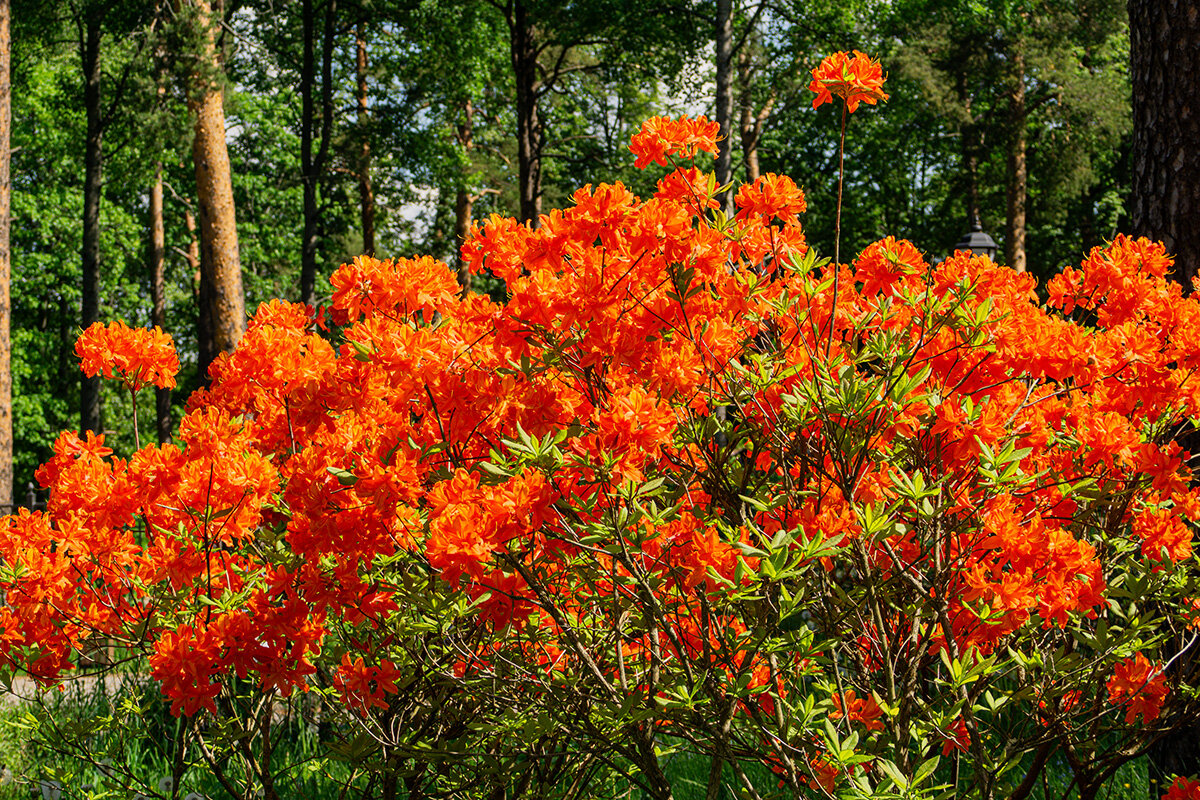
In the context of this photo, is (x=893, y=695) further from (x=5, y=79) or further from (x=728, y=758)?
(x=5, y=79)

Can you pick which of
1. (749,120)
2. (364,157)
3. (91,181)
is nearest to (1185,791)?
(364,157)

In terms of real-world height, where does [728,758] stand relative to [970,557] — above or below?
below

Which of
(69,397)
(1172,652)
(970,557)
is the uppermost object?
(970,557)

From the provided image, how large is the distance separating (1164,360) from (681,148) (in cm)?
124

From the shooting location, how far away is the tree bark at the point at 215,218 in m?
8.01

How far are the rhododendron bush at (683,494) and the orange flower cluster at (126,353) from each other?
30 millimetres

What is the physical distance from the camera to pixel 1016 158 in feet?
55.5

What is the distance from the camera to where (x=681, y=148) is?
2.23 m

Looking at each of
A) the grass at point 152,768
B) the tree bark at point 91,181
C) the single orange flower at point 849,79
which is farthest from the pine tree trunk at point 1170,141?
the tree bark at point 91,181

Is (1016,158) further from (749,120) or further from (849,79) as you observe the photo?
(849,79)

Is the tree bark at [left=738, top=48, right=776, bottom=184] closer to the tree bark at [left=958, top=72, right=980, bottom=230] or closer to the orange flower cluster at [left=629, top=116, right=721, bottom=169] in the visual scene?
the tree bark at [left=958, top=72, right=980, bottom=230]

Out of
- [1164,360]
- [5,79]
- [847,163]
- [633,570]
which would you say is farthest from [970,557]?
[847,163]

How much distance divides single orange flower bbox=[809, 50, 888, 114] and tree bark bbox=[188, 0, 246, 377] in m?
6.70

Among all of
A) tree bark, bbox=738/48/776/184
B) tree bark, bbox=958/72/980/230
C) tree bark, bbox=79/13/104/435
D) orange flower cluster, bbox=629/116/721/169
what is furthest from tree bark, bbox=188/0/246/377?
tree bark, bbox=958/72/980/230
